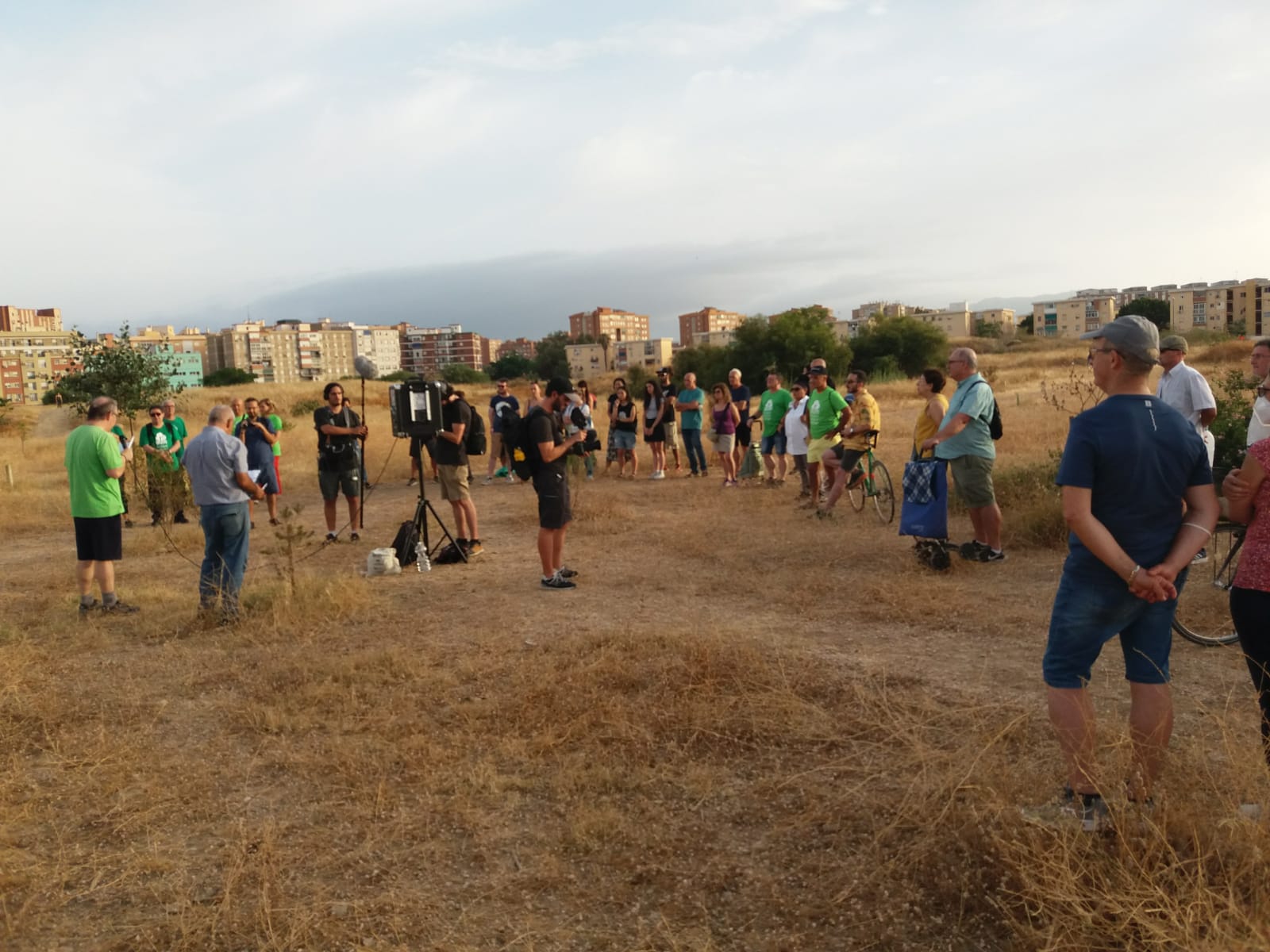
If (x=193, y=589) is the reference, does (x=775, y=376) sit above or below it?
above

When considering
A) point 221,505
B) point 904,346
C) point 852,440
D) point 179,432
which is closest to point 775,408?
point 852,440

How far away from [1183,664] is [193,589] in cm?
782

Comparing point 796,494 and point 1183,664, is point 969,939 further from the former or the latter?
point 796,494

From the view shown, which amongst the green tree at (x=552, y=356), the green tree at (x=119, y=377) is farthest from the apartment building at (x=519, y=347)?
the green tree at (x=119, y=377)

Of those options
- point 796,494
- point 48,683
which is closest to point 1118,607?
point 48,683

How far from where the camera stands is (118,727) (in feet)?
16.5

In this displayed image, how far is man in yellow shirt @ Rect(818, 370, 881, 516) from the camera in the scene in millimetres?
9828

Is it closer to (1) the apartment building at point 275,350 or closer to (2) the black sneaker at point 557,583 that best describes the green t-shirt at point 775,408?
(2) the black sneaker at point 557,583

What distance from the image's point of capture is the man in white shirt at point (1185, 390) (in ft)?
22.6

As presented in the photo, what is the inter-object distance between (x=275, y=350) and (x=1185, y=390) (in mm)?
142308

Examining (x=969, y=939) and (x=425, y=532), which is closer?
(x=969, y=939)

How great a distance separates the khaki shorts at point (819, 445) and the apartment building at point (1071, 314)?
113 meters

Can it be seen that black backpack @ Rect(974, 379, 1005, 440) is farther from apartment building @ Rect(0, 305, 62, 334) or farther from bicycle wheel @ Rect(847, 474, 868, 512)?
apartment building @ Rect(0, 305, 62, 334)

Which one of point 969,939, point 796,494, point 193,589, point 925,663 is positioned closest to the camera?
point 969,939
